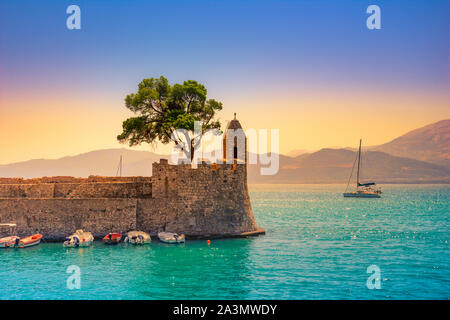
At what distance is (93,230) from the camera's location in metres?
30.9

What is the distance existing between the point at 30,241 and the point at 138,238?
7.56 meters

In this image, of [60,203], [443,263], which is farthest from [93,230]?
[443,263]

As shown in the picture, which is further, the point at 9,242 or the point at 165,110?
the point at 165,110

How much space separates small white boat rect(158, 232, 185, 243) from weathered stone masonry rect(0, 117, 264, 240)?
0.99 metres

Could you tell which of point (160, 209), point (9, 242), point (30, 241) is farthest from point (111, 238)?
point (9, 242)

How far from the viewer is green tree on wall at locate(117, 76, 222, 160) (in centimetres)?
3541

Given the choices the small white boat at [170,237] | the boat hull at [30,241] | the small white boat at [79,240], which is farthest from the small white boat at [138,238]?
the boat hull at [30,241]

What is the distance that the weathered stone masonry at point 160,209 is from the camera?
30922mm

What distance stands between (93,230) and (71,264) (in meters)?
6.31

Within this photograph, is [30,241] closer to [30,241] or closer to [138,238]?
[30,241]

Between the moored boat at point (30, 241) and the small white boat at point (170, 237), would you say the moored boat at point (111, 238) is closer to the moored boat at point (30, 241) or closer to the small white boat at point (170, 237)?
the small white boat at point (170, 237)

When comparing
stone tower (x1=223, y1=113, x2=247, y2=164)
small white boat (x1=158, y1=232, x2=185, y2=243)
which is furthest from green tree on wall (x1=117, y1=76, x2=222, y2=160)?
small white boat (x1=158, y1=232, x2=185, y2=243)

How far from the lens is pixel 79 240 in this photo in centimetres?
2930
